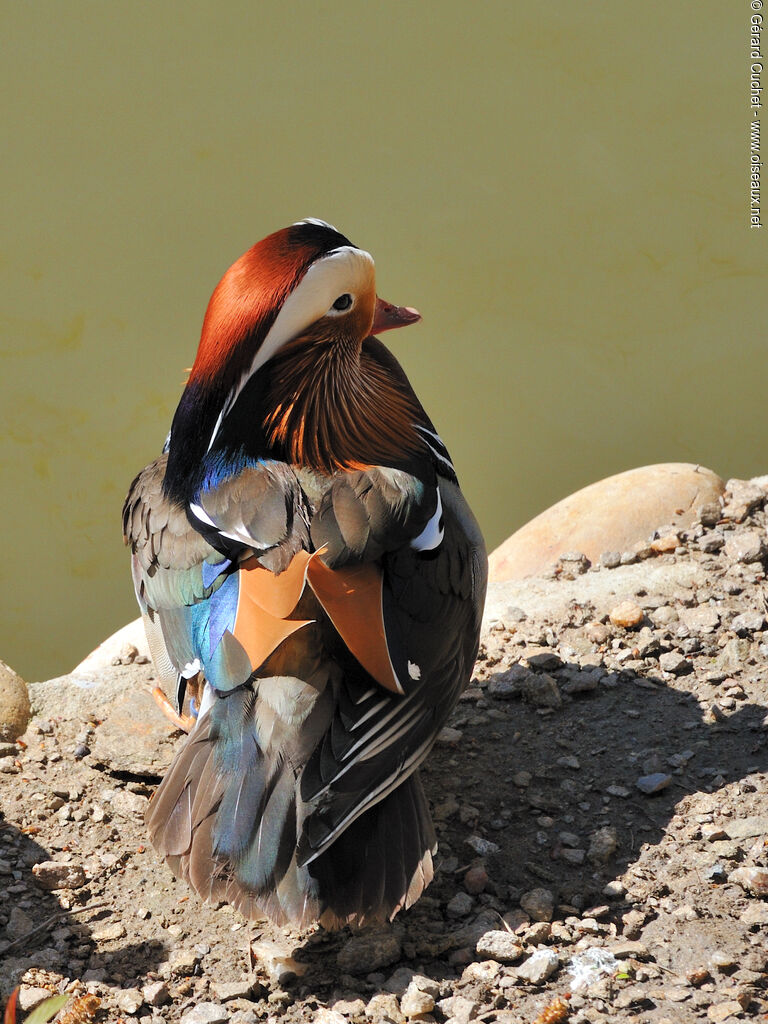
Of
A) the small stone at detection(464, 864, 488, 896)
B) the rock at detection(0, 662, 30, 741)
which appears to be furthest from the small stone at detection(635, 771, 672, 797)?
the rock at detection(0, 662, 30, 741)

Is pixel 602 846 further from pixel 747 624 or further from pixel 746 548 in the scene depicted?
pixel 746 548

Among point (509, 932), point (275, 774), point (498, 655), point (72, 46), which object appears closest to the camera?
point (275, 774)

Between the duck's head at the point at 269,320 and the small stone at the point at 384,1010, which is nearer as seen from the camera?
the small stone at the point at 384,1010

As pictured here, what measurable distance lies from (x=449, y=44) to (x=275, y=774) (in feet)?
9.88

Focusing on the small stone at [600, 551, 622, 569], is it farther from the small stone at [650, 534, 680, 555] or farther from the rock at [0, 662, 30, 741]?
the rock at [0, 662, 30, 741]

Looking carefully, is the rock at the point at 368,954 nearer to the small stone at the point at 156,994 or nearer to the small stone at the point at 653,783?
the small stone at the point at 156,994

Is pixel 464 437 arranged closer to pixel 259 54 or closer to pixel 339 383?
pixel 259 54

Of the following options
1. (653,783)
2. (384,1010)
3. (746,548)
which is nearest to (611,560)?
(746,548)

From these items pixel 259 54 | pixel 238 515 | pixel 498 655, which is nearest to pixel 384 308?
pixel 238 515

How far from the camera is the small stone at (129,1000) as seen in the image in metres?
1.95

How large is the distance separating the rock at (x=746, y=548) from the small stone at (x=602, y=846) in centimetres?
123

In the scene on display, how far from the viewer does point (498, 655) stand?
306 cm

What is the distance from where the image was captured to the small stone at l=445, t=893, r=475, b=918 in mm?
2137

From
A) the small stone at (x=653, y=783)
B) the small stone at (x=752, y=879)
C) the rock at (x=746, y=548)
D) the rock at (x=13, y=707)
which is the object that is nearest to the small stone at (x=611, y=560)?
the rock at (x=746, y=548)
